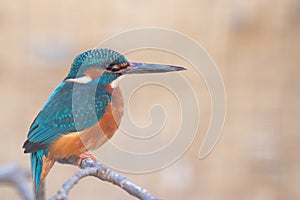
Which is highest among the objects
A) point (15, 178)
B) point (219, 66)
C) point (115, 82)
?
point (219, 66)

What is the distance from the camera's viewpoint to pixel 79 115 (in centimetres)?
45

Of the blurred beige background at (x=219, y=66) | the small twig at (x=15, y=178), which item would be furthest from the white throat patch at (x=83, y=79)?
the blurred beige background at (x=219, y=66)

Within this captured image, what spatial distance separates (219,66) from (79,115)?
74.0 inches

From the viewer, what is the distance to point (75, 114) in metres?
0.45

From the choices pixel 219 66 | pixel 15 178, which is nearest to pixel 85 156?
pixel 15 178

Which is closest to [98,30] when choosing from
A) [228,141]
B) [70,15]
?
[70,15]

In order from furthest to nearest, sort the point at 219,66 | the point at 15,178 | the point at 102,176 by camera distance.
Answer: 1. the point at 219,66
2. the point at 15,178
3. the point at 102,176

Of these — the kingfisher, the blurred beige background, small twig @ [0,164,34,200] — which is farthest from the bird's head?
the blurred beige background

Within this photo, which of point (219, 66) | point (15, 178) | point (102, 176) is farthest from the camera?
point (219, 66)

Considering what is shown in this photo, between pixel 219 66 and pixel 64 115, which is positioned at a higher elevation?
pixel 219 66

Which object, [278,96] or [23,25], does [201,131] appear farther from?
[23,25]

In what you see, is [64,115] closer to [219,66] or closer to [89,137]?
[89,137]

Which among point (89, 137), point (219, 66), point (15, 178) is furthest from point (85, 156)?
point (219, 66)

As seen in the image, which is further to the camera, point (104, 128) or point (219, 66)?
point (219, 66)
